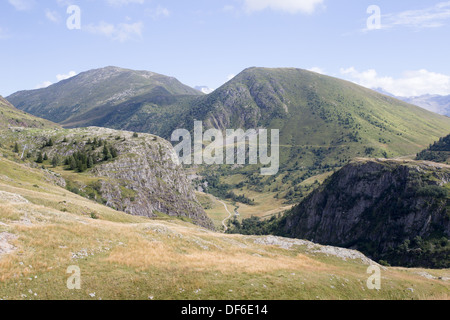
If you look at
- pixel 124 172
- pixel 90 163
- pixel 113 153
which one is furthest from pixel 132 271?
pixel 113 153

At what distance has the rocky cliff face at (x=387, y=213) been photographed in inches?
4609

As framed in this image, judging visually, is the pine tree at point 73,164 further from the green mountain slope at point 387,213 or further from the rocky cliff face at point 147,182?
the green mountain slope at point 387,213

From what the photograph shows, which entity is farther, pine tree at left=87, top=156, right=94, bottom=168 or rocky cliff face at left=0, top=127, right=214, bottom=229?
pine tree at left=87, top=156, right=94, bottom=168

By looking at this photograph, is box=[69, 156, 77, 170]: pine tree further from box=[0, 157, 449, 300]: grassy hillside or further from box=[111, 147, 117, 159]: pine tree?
box=[0, 157, 449, 300]: grassy hillside

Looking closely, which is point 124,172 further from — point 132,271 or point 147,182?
point 132,271

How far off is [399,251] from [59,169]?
165 meters

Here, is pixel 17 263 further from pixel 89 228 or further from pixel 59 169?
pixel 59 169

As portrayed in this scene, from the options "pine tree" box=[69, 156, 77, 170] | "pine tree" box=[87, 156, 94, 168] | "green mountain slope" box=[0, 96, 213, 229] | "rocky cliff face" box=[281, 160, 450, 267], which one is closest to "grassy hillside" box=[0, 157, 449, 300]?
"green mountain slope" box=[0, 96, 213, 229]

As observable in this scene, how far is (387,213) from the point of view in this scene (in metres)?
147

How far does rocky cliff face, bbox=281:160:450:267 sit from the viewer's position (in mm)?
117062

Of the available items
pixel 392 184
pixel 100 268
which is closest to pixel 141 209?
pixel 100 268

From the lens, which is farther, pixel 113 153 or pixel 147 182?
pixel 147 182
